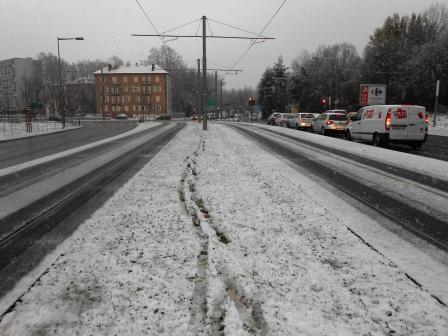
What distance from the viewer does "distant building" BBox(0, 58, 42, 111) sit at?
12694 cm

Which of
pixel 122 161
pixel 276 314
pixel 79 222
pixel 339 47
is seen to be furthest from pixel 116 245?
pixel 339 47

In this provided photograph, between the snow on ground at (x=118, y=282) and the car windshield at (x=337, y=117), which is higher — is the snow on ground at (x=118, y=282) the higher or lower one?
the lower one

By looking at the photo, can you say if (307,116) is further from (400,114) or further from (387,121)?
(400,114)

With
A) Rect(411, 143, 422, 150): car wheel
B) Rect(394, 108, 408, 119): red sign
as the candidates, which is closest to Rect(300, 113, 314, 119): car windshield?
Rect(411, 143, 422, 150): car wheel

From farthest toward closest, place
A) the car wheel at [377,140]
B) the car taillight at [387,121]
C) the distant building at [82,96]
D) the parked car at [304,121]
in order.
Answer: the distant building at [82,96]
the parked car at [304,121]
the car wheel at [377,140]
the car taillight at [387,121]

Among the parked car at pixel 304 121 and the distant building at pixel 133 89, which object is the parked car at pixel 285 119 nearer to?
the parked car at pixel 304 121

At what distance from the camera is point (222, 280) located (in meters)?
3.36

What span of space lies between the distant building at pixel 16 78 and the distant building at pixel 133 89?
107 feet

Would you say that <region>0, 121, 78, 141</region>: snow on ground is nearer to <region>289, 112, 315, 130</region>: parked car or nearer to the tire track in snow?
<region>289, 112, 315, 130</region>: parked car

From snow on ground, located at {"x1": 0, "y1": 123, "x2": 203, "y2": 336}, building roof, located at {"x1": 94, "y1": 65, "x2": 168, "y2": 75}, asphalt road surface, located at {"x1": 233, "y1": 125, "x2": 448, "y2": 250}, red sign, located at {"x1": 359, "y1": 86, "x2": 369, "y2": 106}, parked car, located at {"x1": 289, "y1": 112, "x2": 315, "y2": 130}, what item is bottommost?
snow on ground, located at {"x1": 0, "y1": 123, "x2": 203, "y2": 336}

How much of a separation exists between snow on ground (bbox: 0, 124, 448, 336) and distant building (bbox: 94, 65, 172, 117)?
320ft

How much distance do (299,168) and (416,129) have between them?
7427mm

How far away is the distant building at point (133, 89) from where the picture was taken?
100562mm

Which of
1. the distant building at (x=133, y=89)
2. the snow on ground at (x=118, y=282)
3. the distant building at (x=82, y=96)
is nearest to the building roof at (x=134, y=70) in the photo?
the distant building at (x=133, y=89)
